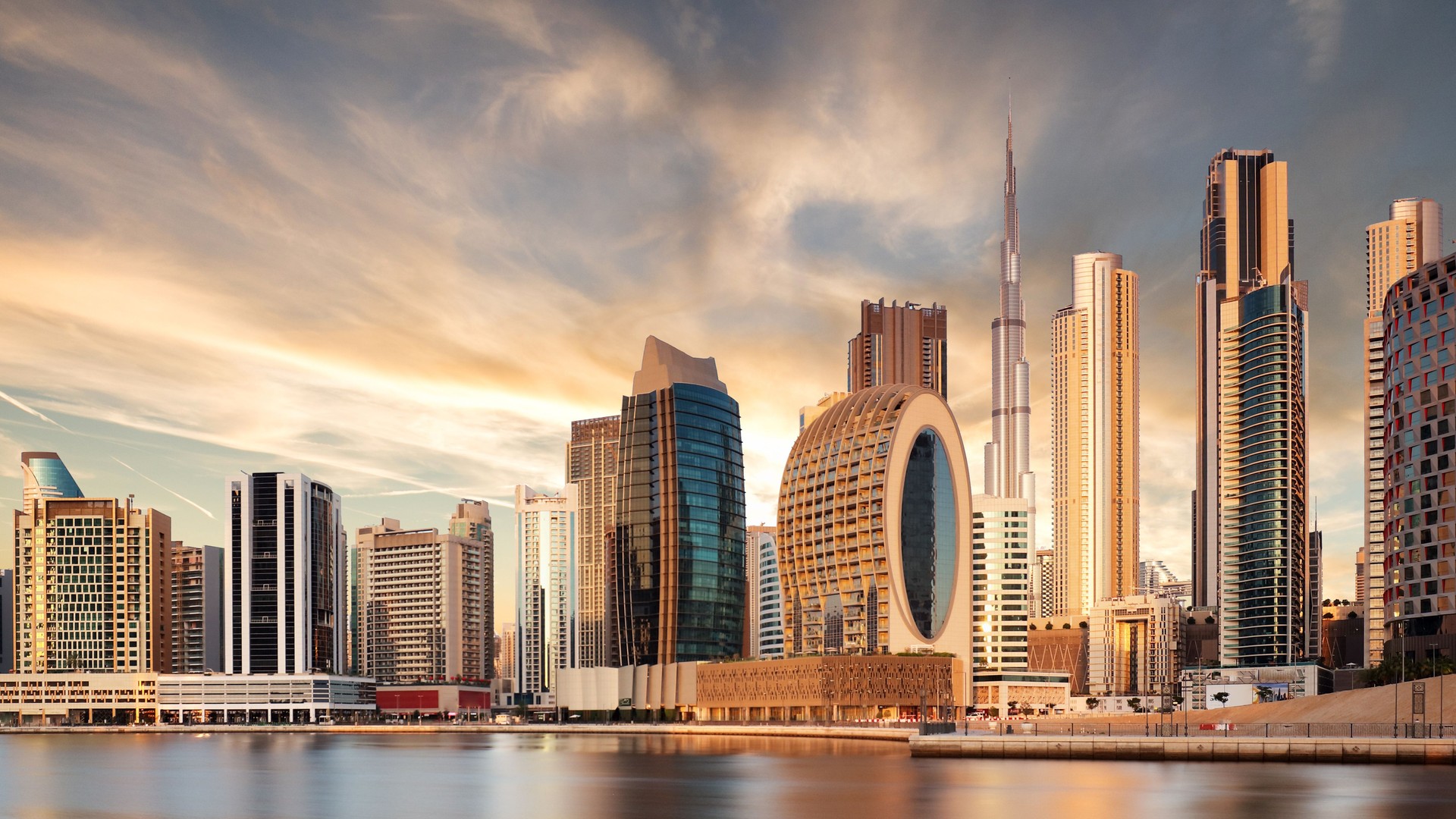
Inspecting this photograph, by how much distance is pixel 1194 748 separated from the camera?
344 feet

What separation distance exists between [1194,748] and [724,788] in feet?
117

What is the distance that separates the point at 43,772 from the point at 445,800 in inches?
2260

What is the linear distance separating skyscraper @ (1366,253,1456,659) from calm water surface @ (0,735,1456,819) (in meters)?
63.1

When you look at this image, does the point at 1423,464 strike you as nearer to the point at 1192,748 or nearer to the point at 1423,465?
the point at 1423,465

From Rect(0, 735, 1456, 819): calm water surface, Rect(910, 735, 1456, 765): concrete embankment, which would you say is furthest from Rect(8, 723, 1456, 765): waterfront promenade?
Rect(0, 735, 1456, 819): calm water surface

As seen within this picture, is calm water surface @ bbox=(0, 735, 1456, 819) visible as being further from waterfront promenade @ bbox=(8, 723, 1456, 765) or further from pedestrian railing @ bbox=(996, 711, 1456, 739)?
pedestrian railing @ bbox=(996, 711, 1456, 739)

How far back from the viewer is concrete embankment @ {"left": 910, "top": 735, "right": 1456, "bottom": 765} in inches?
3762

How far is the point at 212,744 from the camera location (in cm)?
19925

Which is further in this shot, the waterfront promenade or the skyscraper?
the skyscraper

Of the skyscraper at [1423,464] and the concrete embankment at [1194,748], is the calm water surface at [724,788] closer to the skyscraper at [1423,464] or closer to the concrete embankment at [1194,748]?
the concrete embankment at [1194,748]

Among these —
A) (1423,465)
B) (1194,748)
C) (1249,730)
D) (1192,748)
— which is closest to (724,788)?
(1192,748)

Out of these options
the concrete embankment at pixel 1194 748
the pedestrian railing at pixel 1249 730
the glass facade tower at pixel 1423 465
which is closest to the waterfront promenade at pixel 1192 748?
the concrete embankment at pixel 1194 748

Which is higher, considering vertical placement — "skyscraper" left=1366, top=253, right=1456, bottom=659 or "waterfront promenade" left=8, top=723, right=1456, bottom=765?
"skyscraper" left=1366, top=253, right=1456, bottom=659

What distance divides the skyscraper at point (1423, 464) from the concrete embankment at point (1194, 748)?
60.0 metres
